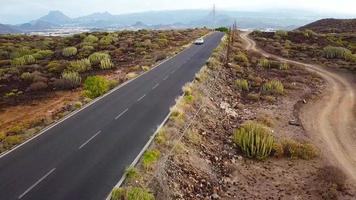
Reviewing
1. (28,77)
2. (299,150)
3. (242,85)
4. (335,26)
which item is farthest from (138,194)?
(335,26)

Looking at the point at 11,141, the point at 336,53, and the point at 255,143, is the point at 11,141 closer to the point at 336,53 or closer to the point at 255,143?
the point at 255,143

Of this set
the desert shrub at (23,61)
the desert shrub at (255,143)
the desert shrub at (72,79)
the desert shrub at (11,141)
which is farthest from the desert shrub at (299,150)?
the desert shrub at (23,61)

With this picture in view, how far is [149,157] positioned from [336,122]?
Result: 19256 millimetres

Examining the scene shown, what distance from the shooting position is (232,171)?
771 inches

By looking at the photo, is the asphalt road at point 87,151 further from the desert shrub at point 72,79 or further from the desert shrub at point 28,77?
the desert shrub at point 28,77

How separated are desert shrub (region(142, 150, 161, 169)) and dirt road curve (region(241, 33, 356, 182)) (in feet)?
34.0

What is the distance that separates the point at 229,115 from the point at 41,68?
2686 cm

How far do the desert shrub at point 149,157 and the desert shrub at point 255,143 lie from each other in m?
6.69

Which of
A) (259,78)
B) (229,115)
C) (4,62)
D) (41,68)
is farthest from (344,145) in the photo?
(4,62)

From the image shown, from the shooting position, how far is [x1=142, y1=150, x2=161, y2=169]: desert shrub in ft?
52.9

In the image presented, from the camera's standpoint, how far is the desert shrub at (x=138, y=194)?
519 inches

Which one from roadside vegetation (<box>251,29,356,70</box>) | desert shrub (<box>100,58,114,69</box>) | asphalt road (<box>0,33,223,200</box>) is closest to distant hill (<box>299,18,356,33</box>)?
roadside vegetation (<box>251,29,356,70</box>)

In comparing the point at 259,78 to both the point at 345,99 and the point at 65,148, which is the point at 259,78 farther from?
the point at 65,148

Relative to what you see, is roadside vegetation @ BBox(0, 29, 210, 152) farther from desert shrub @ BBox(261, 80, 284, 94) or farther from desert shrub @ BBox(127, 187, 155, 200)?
desert shrub @ BBox(261, 80, 284, 94)
